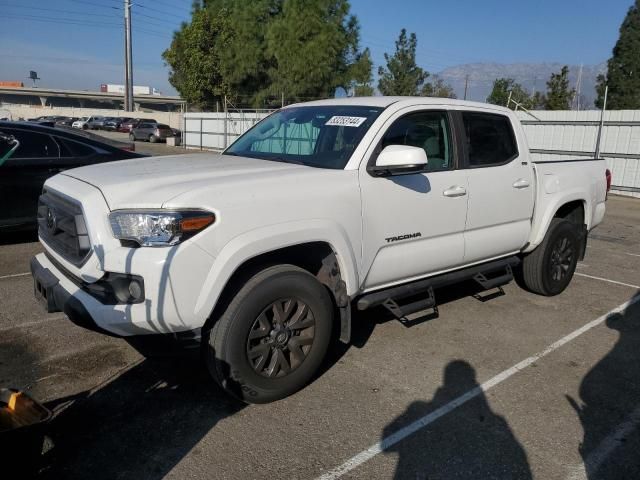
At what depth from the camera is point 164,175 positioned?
3.38 m

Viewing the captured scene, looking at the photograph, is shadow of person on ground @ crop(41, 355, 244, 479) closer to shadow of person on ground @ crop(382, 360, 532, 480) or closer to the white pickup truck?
the white pickup truck

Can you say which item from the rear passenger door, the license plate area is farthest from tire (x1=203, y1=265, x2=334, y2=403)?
the rear passenger door

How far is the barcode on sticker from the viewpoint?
158 inches

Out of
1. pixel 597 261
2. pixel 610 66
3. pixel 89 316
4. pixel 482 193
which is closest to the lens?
pixel 89 316

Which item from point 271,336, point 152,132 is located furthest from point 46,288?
point 152,132

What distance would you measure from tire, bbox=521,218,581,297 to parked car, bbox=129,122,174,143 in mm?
35970

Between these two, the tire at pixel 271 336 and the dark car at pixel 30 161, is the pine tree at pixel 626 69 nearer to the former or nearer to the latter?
the dark car at pixel 30 161

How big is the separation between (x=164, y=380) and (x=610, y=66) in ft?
114

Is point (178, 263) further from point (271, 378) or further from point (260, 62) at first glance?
point (260, 62)

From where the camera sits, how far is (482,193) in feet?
14.9

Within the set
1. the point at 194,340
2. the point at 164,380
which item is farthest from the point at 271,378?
the point at 164,380

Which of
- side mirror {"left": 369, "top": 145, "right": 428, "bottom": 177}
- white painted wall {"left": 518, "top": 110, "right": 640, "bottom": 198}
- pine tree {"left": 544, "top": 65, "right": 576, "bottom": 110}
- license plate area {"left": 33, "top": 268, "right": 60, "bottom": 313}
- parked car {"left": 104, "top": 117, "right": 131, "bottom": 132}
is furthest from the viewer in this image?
parked car {"left": 104, "top": 117, "right": 131, "bottom": 132}

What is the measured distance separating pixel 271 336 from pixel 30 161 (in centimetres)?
502

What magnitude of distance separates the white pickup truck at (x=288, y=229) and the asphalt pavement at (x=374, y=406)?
1.17 feet
